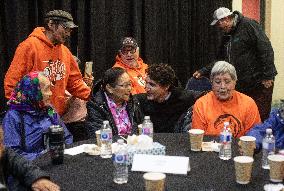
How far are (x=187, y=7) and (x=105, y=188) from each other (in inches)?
163

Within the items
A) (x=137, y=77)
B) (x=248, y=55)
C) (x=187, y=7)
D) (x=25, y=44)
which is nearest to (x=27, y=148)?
(x=25, y=44)

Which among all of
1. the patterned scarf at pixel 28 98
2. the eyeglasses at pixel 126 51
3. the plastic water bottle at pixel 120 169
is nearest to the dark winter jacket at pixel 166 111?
the patterned scarf at pixel 28 98

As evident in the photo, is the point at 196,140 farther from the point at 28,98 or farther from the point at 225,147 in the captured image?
the point at 28,98

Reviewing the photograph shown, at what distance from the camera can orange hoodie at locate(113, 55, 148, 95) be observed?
174 inches

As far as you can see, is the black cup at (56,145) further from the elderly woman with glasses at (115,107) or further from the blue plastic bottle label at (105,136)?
the elderly woman with glasses at (115,107)

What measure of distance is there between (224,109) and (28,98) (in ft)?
4.20

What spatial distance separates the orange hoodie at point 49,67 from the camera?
11.6ft

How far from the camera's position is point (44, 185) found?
2.01 meters

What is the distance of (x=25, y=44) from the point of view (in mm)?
3564

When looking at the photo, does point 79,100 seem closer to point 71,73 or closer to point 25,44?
point 71,73

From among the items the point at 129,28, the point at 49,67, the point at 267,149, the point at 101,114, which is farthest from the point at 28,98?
the point at 129,28

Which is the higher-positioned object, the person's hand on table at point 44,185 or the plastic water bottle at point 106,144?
the plastic water bottle at point 106,144

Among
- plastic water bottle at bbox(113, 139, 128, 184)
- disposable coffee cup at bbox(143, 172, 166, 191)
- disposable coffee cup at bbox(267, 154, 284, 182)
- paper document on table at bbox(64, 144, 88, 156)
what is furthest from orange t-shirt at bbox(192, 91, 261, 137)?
disposable coffee cup at bbox(143, 172, 166, 191)

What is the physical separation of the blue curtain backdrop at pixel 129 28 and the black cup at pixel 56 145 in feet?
6.50
